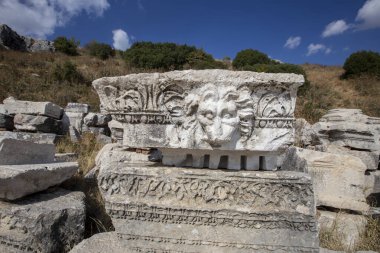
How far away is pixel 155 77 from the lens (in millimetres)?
1979

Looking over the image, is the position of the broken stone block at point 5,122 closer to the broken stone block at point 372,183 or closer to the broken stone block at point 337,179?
the broken stone block at point 337,179

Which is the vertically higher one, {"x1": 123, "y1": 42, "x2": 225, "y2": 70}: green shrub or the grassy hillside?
{"x1": 123, "y1": 42, "x2": 225, "y2": 70}: green shrub

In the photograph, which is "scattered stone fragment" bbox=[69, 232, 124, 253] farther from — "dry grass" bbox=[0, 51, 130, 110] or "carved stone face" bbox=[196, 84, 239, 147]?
"dry grass" bbox=[0, 51, 130, 110]

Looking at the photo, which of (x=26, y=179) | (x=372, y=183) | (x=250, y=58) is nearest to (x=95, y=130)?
(x=26, y=179)

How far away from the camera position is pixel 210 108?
1.88 metres

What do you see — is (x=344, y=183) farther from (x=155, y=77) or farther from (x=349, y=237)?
(x=155, y=77)

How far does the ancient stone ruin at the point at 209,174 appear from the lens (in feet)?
6.31

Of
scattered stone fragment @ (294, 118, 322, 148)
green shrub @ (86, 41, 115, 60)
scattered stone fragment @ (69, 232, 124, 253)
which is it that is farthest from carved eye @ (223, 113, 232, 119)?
green shrub @ (86, 41, 115, 60)

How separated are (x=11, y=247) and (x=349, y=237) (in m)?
3.30

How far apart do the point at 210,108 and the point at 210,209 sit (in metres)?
0.71

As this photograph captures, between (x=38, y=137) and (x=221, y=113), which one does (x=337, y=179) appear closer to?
(x=221, y=113)

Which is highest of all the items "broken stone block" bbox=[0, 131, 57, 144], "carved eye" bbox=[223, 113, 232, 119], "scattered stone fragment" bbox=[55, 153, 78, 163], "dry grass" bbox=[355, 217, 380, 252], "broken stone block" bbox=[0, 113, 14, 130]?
"carved eye" bbox=[223, 113, 232, 119]

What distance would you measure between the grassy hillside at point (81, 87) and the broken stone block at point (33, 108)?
3.53 meters

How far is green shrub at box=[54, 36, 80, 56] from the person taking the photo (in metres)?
22.7
